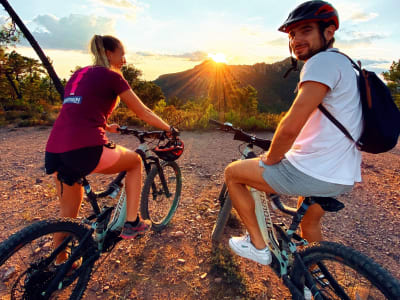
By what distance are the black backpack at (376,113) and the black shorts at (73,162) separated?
2.02 metres

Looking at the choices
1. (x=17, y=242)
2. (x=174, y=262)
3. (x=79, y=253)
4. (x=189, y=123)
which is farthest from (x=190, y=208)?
(x=189, y=123)

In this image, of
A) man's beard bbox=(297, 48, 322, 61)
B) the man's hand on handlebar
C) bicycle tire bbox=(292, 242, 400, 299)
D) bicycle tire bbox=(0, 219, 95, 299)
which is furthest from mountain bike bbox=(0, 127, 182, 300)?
man's beard bbox=(297, 48, 322, 61)

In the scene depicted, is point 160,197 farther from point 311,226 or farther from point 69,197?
point 311,226

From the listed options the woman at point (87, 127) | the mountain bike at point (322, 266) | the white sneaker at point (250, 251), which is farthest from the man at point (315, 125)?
the woman at point (87, 127)

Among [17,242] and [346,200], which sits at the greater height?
[17,242]

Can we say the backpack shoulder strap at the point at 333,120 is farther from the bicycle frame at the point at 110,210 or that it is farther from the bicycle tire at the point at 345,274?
the bicycle frame at the point at 110,210

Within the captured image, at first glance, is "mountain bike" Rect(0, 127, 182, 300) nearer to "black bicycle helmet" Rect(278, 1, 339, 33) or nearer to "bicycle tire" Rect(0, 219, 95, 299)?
"bicycle tire" Rect(0, 219, 95, 299)

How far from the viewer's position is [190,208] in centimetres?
428

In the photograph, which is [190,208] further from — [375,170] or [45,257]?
[375,170]

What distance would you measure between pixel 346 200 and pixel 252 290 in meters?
3.34

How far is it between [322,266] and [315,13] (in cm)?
206

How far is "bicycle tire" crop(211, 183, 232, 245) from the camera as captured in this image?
10.0ft

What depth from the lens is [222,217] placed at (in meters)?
3.13

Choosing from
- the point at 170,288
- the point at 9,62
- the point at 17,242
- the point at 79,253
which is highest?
the point at 9,62
